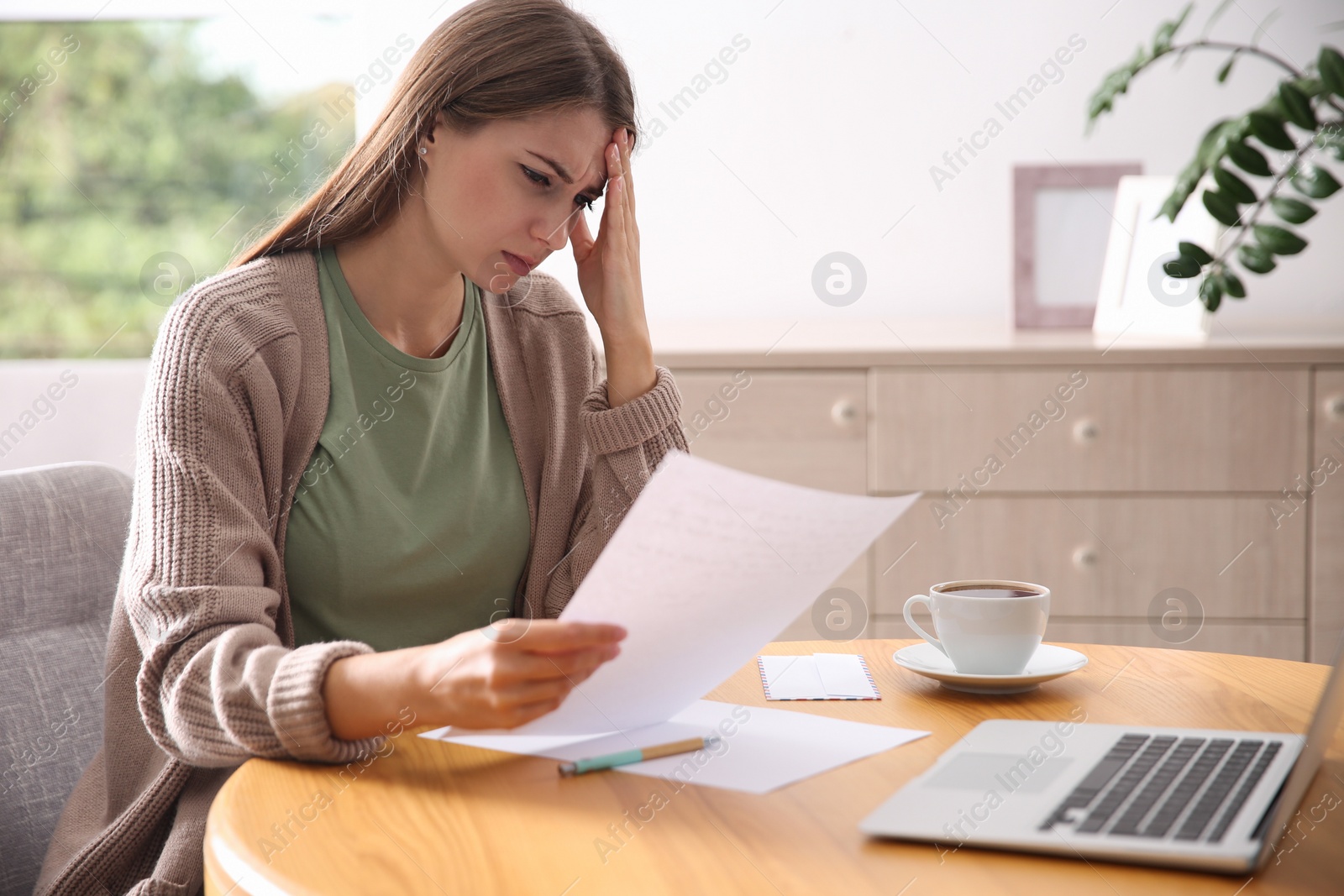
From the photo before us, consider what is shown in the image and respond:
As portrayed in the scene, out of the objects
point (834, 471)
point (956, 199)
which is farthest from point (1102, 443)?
point (956, 199)

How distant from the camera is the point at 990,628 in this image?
0.92 m

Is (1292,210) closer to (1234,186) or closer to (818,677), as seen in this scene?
(1234,186)

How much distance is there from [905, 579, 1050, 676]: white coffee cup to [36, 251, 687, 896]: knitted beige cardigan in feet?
1.30

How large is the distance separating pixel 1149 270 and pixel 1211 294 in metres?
0.48

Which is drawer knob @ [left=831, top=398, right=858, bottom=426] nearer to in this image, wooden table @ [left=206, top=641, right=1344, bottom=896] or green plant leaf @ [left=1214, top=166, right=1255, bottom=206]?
green plant leaf @ [left=1214, top=166, right=1255, bottom=206]

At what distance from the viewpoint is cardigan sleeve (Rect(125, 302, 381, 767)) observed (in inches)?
31.0

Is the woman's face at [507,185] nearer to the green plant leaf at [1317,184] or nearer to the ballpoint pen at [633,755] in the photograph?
the ballpoint pen at [633,755]

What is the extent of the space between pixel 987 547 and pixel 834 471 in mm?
308

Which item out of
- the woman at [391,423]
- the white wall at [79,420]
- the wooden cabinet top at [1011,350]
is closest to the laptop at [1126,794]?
the woman at [391,423]

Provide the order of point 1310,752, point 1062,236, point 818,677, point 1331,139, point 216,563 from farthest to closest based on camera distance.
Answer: point 1062,236 < point 1331,139 < point 818,677 < point 216,563 < point 1310,752

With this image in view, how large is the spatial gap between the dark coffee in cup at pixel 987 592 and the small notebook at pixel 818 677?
106 mm

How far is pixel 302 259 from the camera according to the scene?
1.20 meters

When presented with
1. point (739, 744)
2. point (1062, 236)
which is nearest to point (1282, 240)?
point (1062, 236)

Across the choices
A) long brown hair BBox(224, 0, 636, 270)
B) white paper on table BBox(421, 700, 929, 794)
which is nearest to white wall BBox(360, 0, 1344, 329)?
long brown hair BBox(224, 0, 636, 270)
